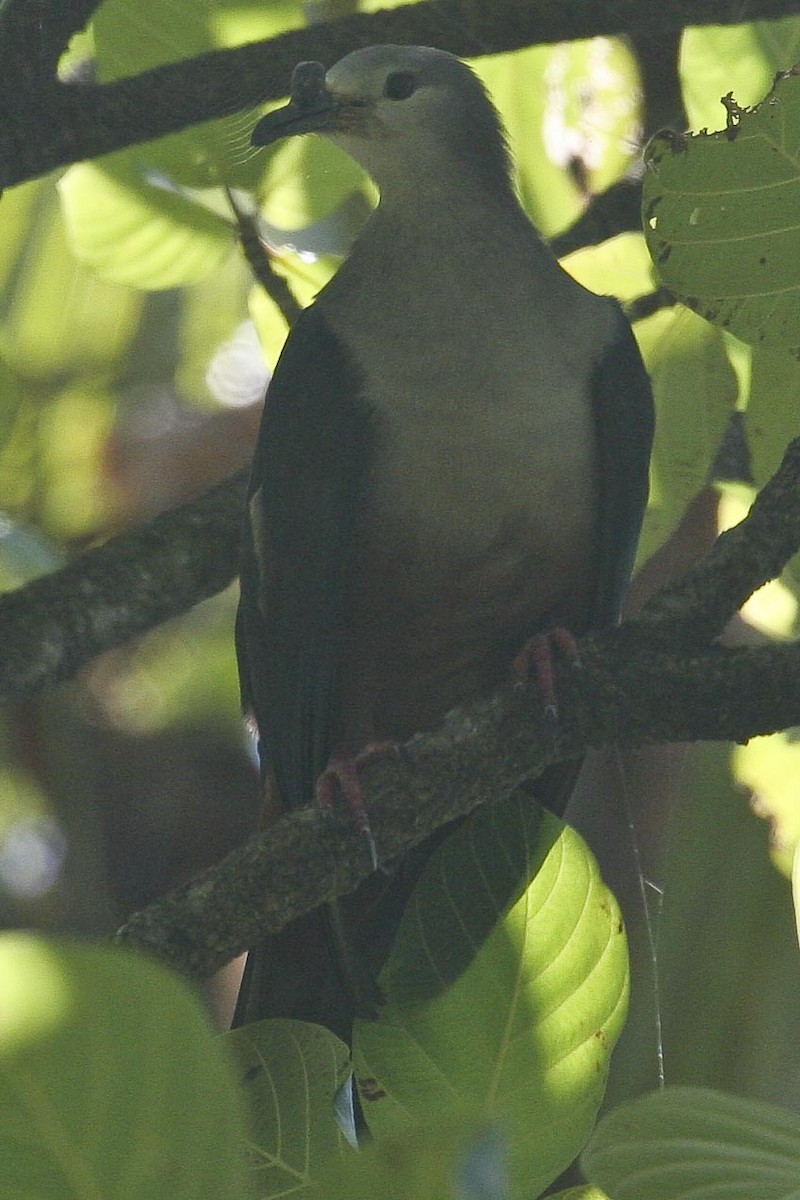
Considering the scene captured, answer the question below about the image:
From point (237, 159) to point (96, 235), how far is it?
0.34 m

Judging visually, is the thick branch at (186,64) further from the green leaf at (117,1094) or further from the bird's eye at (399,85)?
the green leaf at (117,1094)

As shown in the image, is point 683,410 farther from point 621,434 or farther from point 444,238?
point 444,238

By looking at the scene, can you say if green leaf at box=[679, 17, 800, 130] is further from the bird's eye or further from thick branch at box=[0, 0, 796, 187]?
the bird's eye

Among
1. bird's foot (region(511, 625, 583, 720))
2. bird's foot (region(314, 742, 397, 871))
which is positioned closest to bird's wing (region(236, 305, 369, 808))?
bird's foot (region(314, 742, 397, 871))

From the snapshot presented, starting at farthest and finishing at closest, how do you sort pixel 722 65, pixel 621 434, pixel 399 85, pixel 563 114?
1. pixel 563 114
2. pixel 399 85
3. pixel 621 434
4. pixel 722 65

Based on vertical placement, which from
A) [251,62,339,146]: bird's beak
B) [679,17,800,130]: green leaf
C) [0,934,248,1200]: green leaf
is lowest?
[679,17,800,130]: green leaf

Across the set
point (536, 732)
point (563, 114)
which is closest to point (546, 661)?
point (536, 732)

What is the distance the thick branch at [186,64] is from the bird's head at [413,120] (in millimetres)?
458

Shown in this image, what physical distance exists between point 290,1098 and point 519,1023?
0.26 meters

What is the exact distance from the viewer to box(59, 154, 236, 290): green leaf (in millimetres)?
3021

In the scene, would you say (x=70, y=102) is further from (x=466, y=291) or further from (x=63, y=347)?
(x=63, y=347)

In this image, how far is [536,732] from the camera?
2.38 m

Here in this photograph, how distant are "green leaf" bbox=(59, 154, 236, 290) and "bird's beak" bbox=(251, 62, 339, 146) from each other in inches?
7.9

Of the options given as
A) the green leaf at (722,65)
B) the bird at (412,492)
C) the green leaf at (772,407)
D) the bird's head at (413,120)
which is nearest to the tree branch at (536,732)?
the green leaf at (772,407)
